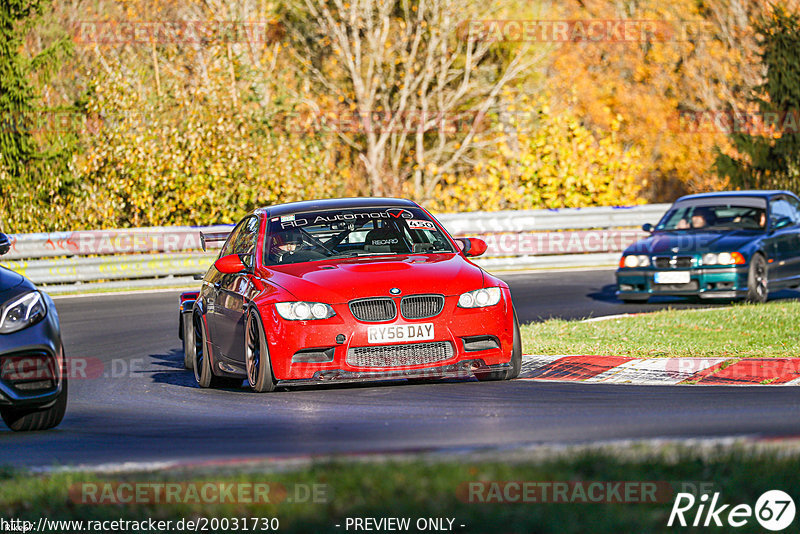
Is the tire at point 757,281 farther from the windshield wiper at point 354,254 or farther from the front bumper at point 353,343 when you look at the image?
the front bumper at point 353,343

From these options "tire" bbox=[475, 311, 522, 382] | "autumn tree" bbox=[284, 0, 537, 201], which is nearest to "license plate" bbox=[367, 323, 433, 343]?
"tire" bbox=[475, 311, 522, 382]

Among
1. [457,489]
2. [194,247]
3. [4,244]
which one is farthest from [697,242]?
[457,489]

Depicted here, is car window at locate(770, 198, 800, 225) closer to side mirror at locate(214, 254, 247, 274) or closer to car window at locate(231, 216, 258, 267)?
car window at locate(231, 216, 258, 267)

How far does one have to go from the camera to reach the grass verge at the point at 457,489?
15.9 ft

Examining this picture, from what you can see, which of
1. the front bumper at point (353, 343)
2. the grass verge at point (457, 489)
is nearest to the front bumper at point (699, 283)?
the front bumper at point (353, 343)

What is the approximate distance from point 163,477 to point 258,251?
4.46m

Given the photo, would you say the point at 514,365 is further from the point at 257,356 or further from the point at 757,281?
the point at 757,281

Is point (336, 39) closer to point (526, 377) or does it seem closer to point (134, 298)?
point (134, 298)

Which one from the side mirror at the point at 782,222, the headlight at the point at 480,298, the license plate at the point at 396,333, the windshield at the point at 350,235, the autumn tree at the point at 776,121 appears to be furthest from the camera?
the autumn tree at the point at 776,121

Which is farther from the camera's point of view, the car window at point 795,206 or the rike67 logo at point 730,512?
the car window at point 795,206

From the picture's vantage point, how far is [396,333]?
893 centimetres

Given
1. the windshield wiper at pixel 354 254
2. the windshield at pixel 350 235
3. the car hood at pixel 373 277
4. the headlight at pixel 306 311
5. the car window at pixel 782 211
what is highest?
the windshield at pixel 350 235

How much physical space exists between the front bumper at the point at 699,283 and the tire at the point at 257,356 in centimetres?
820

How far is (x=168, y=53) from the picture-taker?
36.2 m
